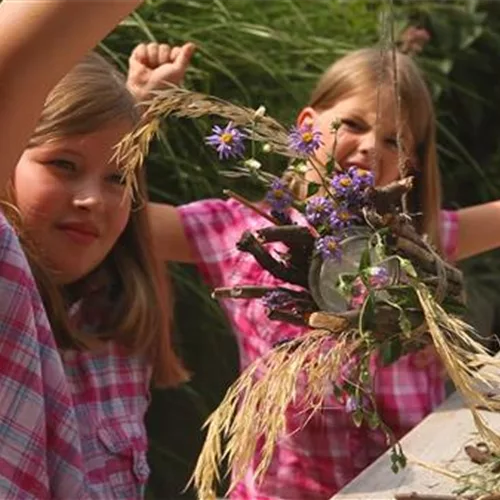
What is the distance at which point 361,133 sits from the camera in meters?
2.89

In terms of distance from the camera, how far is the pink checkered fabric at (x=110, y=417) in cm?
227

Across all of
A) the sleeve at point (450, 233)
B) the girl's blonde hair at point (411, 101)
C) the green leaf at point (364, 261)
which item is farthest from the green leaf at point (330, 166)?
the sleeve at point (450, 233)

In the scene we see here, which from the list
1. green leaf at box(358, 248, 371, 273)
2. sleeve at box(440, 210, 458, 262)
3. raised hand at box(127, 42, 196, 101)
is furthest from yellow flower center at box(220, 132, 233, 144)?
sleeve at box(440, 210, 458, 262)

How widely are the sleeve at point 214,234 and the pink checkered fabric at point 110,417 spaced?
1.51 feet

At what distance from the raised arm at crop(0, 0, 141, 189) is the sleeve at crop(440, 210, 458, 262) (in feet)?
5.40

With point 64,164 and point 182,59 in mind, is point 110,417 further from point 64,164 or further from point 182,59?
point 182,59

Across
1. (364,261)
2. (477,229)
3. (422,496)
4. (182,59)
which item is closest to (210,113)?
(364,261)

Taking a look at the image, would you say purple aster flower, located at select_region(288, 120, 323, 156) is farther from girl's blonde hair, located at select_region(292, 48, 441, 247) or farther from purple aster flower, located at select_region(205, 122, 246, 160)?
girl's blonde hair, located at select_region(292, 48, 441, 247)

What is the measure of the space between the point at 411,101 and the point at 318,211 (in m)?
1.28

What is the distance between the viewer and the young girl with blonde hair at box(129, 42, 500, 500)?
2.68 metres

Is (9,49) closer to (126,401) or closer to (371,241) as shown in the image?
(371,241)

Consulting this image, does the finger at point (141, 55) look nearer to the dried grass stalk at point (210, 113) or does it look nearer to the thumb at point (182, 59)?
the thumb at point (182, 59)

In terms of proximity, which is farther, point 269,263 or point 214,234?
point 214,234

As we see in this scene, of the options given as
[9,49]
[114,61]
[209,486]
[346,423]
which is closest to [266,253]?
[209,486]
